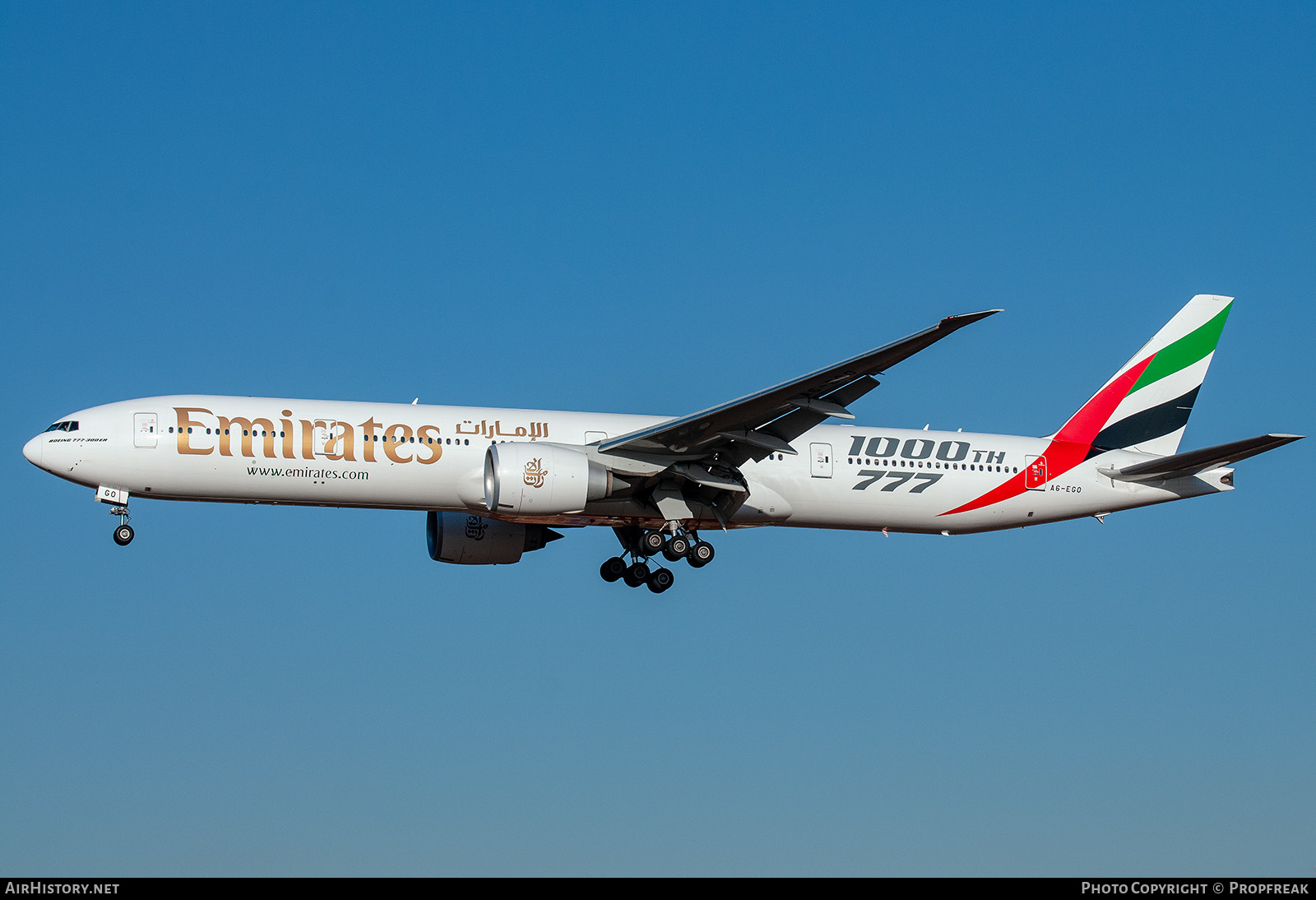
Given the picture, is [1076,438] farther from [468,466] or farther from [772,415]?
[468,466]

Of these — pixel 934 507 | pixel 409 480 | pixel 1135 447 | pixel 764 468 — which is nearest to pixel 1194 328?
pixel 1135 447

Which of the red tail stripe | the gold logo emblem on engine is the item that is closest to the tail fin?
the red tail stripe

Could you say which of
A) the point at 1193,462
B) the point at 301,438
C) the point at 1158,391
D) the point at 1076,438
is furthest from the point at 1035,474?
the point at 301,438

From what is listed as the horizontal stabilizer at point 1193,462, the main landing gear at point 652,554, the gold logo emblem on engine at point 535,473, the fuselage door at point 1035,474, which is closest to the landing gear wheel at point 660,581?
the main landing gear at point 652,554

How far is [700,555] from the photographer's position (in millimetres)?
34562

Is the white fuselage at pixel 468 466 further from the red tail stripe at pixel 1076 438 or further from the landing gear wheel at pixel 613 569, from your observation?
the landing gear wheel at pixel 613 569

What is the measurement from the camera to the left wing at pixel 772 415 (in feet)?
93.3

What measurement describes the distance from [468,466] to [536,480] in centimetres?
228

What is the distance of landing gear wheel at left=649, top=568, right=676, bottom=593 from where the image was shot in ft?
119

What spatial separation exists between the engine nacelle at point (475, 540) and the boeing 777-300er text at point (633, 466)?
46 mm
